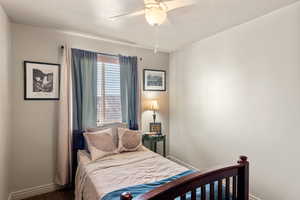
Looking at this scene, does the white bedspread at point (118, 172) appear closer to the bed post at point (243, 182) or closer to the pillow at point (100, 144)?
the pillow at point (100, 144)

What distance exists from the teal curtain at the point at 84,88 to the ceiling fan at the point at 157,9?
0.92 metres

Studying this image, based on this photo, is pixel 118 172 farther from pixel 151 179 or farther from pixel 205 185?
pixel 205 185

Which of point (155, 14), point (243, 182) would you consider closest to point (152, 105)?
point (155, 14)

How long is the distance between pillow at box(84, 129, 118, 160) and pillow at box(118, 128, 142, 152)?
0.12m

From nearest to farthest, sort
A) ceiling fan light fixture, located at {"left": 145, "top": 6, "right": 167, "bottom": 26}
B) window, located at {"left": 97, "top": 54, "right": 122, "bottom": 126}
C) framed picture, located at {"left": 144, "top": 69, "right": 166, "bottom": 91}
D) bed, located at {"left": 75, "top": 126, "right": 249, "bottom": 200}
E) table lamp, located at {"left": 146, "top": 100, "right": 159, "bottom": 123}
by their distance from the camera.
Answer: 1. bed, located at {"left": 75, "top": 126, "right": 249, "bottom": 200}
2. ceiling fan light fixture, located at {"left": 145, "top": 6, "right": 167, "bottom": 26}
3. window, located at {"left": 97, "top": 54, "right": 122, "bottom": 126}
4. table lamp, located at {"left": 146, "top": 100, "right": 159, "bottom": 123}
5. framed picture, located at {"left": 144, "top": 69, "right": 166, "bottom": 91}

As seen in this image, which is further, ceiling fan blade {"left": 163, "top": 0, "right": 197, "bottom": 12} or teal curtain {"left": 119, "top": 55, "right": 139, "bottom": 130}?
teal curtain {"left": 119, "top": 55, "right": 139, "bottom": 130}

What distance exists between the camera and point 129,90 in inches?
131

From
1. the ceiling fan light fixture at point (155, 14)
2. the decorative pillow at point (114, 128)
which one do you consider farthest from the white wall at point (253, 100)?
the ceiling fan light fixture at point (155, 14)

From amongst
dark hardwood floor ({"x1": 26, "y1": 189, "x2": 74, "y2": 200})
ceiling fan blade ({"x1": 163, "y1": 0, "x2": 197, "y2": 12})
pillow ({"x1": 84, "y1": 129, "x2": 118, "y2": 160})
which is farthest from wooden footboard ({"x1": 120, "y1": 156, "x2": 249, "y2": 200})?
dark hardwood floor ({"x1": 26, "y1": 189, "x2": 74, "y2": 200})

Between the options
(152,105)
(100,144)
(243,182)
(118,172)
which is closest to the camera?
(243,182)

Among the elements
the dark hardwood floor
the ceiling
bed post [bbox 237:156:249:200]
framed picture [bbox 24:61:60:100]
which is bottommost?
the dark hardwood floor

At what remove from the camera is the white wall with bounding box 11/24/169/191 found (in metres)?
2.48

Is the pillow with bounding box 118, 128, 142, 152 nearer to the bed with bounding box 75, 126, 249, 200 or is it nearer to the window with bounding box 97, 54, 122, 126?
the bed with bounding box 75, 126, 249, 200

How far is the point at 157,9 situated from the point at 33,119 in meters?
2.33
